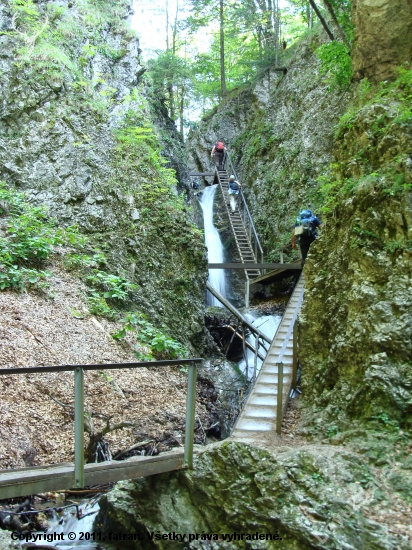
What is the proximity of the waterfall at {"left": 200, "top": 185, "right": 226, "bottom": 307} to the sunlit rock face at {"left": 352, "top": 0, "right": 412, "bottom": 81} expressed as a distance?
9.21m

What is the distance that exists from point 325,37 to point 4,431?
61.1 ft

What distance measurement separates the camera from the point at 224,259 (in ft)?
63.5

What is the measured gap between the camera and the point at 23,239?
902 cm

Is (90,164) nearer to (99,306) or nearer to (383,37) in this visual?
(99,306)

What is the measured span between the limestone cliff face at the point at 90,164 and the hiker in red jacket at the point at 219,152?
9.47 m

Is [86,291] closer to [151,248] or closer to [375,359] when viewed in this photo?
[151,248]

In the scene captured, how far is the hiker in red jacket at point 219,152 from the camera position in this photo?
2272 centimetres

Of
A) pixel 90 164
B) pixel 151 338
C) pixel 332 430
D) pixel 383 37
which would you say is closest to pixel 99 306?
pixel 151 338

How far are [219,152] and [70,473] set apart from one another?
2062cm

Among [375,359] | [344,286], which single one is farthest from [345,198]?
[375,359]

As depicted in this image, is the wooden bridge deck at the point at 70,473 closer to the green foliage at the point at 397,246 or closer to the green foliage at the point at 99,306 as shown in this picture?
the green foliage at the point at 397,246

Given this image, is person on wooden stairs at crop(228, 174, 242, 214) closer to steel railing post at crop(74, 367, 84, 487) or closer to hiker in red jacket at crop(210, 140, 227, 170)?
hiker in red jacket at crop(210, 140, 227, 170)

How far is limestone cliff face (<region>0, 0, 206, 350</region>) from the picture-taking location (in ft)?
35.4

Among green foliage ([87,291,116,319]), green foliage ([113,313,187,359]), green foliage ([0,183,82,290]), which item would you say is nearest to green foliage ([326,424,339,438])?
green foliage ([113,313,187,359])
